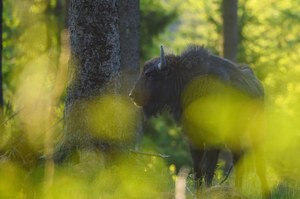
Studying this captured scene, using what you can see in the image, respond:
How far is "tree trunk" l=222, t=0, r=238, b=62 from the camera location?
762 inches

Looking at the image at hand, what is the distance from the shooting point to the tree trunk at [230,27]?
19.3m

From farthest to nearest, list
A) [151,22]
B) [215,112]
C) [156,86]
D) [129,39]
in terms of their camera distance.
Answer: [151,22], [129,39], [156,86], [215,112]

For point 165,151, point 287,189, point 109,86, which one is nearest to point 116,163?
point 109,86

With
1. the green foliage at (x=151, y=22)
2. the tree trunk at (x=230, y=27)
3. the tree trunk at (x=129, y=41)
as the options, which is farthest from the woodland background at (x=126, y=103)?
the tree trunk at (x=129, y=41)

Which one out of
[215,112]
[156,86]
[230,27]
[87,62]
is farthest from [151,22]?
[87,62]

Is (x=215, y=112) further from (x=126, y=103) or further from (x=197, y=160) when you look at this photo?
(x=126, y=103)

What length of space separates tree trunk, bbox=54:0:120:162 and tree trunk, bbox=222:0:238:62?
38.3 ft

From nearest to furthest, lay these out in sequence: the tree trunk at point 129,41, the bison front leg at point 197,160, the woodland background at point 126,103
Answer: the woodland background at point 126,103 → the bison front leg at point 197,160 → the tree trunk at point 129,41

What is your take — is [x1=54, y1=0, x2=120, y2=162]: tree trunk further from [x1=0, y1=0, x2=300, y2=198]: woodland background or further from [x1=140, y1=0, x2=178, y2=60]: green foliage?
[x1=140, y1=0, x2=178, y2=60]: green foliage

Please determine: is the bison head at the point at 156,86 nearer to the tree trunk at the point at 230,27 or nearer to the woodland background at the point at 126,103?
the woodland background at the point at 126,103

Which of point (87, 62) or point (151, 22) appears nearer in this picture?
point (87, 62)

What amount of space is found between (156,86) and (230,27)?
9.23m

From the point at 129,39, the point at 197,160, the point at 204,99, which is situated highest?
the point at 129,39

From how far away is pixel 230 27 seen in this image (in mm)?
19703
